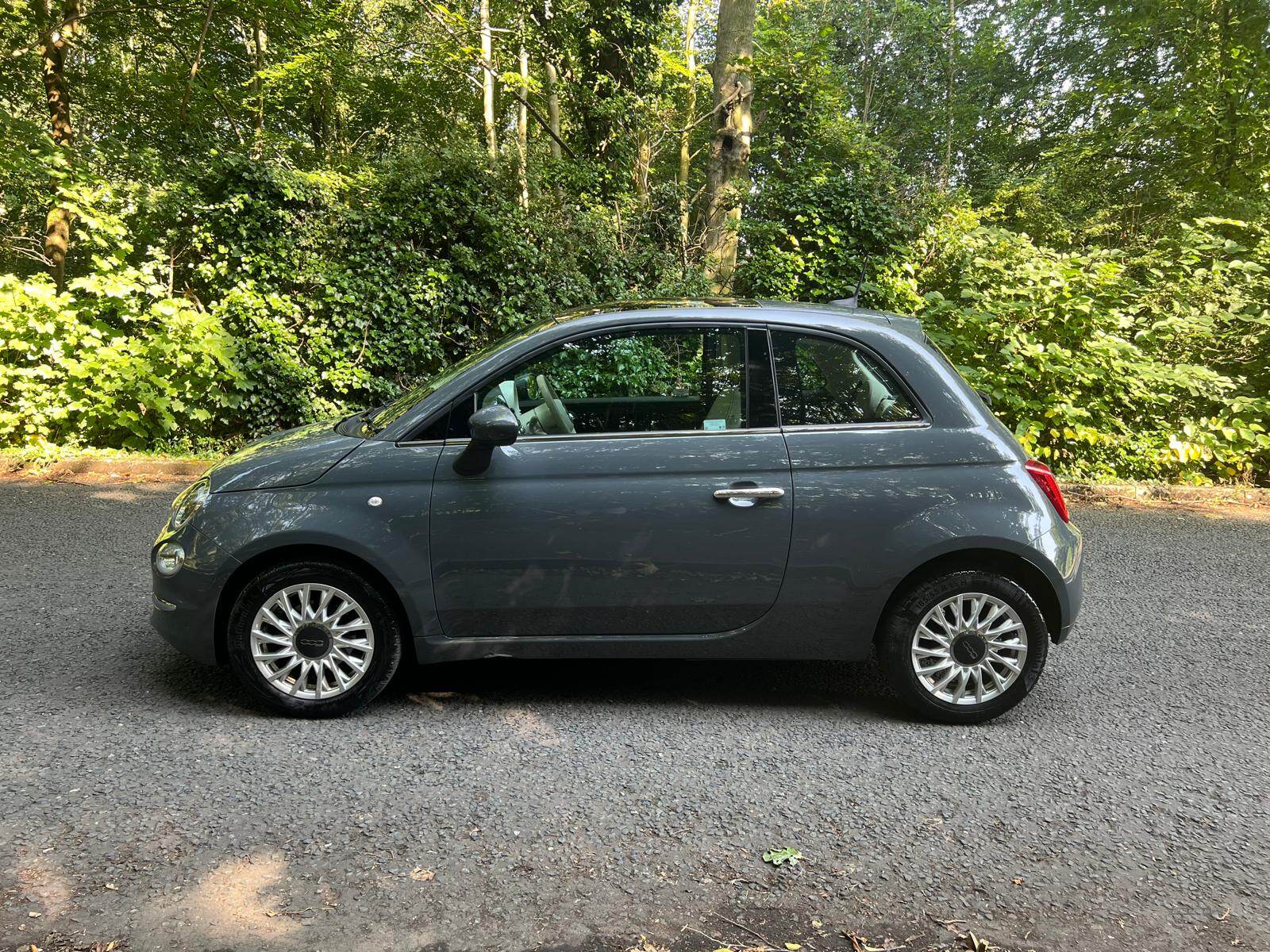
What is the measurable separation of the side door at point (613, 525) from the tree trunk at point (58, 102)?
9.40 m

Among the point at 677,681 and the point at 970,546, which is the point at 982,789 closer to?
the point at 970,546

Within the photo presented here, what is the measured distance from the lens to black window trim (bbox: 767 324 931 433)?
153 inches

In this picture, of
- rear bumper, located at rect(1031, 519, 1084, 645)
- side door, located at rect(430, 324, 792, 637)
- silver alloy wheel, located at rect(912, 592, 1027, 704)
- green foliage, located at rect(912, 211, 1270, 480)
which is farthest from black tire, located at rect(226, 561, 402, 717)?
green foliage, located at rect(912, 211, 1270, 480)

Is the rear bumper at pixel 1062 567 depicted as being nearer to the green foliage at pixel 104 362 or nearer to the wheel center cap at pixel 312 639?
the wheel center cap at pixel 312 639

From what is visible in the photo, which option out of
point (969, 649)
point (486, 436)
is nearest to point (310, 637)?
point (486, 436)

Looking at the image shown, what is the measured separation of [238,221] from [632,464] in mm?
7244

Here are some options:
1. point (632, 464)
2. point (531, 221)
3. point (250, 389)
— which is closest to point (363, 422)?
point (632, 464)

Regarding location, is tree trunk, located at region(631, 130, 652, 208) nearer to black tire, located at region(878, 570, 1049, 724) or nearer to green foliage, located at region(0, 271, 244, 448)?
green foliage, located at region(0, 271, 244, 448)

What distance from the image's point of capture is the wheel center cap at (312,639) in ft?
12.4

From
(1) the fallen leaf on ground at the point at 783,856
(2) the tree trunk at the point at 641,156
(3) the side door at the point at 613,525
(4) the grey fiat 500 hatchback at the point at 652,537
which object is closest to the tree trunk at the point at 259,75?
(2) the tree trunk at the point at 641,156

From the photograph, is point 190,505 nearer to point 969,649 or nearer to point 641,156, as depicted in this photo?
point 969,649

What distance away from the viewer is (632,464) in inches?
150

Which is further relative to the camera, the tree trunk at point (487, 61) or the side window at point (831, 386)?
the tree trunk at point (487, 61)

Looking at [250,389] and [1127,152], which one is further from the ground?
[1127,152]
